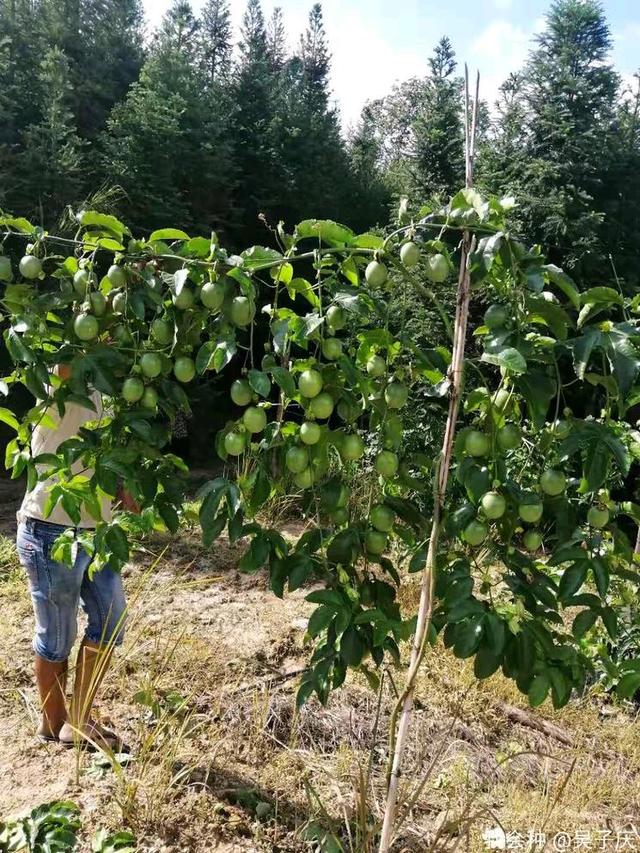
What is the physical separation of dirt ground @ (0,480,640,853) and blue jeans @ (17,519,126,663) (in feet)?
0.84

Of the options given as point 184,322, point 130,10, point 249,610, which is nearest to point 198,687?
point 249,610

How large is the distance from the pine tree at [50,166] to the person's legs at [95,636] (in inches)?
188

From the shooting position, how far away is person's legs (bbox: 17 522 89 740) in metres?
1.89

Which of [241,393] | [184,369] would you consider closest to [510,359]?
[241,393]

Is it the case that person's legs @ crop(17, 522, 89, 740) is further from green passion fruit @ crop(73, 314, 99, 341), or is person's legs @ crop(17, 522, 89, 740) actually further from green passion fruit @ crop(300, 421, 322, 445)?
green passion fruit @ crop(300, 421, 322, 445)

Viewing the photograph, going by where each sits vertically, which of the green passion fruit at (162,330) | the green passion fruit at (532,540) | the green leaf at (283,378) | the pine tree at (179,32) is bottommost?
the green passion fruit at (532,540)

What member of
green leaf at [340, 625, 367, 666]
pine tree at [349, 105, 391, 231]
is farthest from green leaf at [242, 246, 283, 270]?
pine tree at [349, 105, 391, 231]

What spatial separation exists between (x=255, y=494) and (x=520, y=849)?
1257 millimetres

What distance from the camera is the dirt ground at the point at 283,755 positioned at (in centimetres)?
178

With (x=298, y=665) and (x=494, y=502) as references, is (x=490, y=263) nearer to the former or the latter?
(x=494, y=502)

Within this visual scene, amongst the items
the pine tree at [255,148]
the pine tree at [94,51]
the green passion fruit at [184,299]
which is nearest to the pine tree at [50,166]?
the pine tree at [94,51]

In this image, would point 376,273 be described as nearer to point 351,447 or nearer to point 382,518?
point 351,447

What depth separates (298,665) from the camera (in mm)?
2723

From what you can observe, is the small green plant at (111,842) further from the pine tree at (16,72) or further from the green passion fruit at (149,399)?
the pine tree at (16,72)
